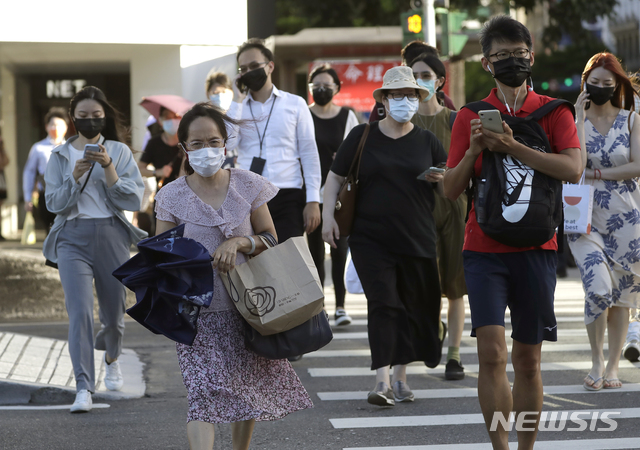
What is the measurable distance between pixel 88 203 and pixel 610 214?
3.69 meters

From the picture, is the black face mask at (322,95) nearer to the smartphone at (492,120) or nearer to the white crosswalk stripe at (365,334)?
the white crosswalk stripe at (365,334)

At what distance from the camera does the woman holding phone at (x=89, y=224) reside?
234 inches

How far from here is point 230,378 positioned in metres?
4.05

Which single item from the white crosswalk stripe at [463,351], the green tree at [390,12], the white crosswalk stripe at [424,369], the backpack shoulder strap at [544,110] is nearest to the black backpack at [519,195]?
the backpack shoulder strap at [544,110]

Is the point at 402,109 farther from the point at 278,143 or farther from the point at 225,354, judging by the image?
the point at 225,354

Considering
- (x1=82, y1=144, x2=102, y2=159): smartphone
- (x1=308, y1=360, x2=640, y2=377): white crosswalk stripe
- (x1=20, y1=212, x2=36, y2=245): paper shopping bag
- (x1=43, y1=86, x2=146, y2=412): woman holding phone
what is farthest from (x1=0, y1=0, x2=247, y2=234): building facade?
(x1=82, y1=144, x2=102, y2=159): smartphone

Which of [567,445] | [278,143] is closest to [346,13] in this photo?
[278,143]

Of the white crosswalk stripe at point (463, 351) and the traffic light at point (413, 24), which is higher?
the traffic light at point (413, 24)

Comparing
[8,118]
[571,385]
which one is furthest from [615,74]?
[8,118]

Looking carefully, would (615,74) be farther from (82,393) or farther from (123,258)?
(82,393)

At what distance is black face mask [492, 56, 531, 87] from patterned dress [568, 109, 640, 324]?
8.08 ft

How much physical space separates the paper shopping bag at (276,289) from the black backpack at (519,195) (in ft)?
2.81

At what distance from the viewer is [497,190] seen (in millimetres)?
4055

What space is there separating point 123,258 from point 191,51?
935 centimetres
